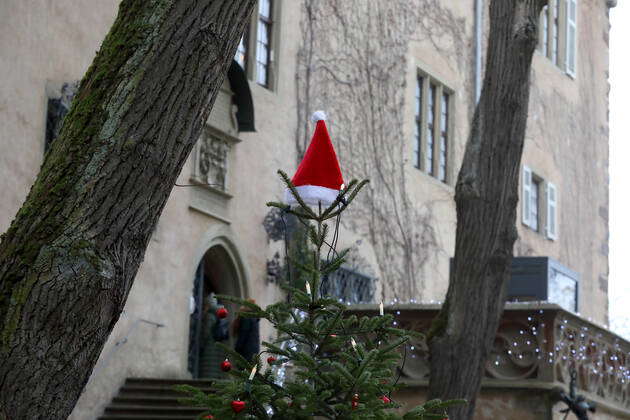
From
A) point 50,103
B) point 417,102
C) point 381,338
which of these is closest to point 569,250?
point 417,102

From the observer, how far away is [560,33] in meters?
26.9

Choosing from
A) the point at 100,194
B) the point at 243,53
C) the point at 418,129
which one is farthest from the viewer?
the point at 418,129

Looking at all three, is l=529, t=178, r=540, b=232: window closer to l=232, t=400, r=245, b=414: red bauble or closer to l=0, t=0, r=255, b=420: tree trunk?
l=232, t=400, r=245, b=414: red bauble

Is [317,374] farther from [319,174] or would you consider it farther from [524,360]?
[524,360]

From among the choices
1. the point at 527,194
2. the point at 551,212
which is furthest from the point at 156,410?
the point at 551,212

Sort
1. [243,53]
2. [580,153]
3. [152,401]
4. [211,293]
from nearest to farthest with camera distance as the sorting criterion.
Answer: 1. [152,401]
2. [211,293]
3. [243,53]
4. [580,153]

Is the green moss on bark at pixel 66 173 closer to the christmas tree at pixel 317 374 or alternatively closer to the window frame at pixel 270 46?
the christmas tree at pixel 317 374

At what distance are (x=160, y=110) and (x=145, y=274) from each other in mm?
9990

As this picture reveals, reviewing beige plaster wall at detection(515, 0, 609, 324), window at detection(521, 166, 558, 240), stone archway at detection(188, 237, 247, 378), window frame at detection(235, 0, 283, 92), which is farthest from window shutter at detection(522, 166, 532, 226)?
stone archway at detection(188, 237, 247, 378)

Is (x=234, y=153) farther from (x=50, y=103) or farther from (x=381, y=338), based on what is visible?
(x=381, y=338)

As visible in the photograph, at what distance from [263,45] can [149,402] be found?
5.65 m

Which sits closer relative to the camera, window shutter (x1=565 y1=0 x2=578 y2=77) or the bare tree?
the bare tree

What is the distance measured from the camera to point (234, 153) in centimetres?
1645

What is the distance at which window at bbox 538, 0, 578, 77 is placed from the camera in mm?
26375
